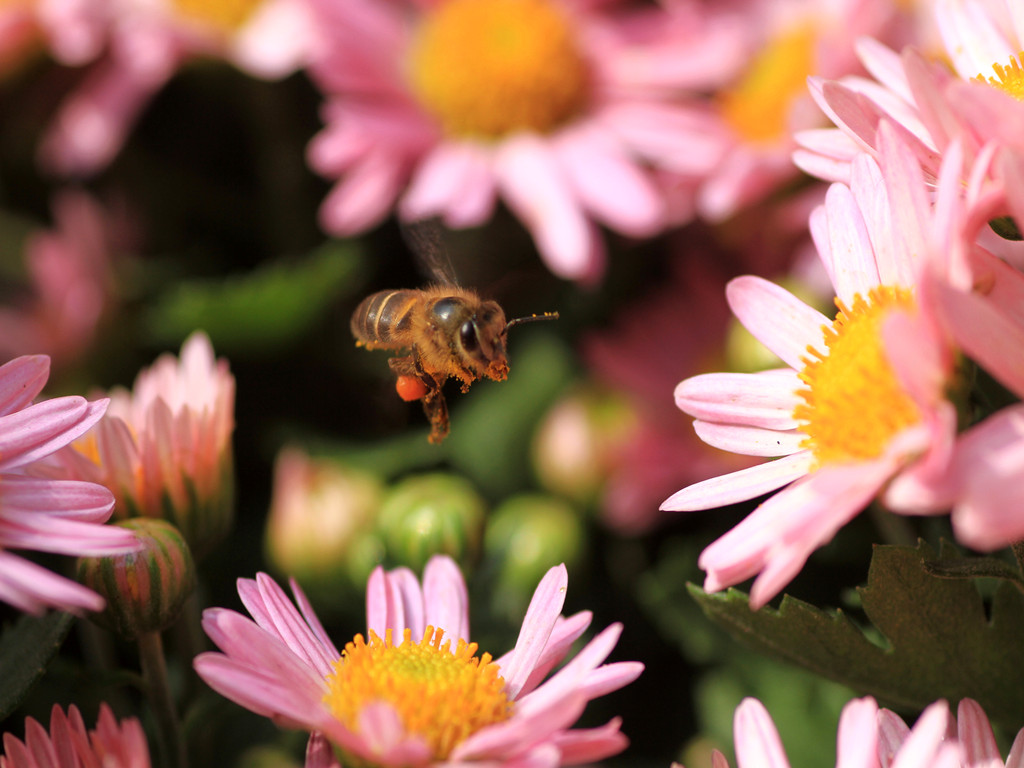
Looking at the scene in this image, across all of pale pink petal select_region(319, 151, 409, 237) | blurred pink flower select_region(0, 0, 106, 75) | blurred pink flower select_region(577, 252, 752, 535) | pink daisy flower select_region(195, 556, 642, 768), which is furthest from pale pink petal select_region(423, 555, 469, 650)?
blurred pink flower select_region(0, 0, 106, 75)

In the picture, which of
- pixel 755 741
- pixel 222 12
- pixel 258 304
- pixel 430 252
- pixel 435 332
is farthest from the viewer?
pixel 222 12

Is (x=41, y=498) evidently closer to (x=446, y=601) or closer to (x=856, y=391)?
(x=446, y=601)

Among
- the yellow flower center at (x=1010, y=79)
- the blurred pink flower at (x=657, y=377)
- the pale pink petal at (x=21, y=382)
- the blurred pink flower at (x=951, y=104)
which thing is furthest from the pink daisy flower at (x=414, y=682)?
the blurred pink flower at (x=657, y=377)

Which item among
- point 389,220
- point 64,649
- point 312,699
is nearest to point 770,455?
point 312,699

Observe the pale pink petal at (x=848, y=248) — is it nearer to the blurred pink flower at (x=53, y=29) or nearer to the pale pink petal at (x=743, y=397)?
the pale pink petal at (x=743, y=397)

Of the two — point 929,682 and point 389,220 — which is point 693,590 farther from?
point 389,220

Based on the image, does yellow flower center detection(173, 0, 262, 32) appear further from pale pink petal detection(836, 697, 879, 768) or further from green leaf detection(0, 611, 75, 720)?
pale pink petal detection(836, 697, 879, 768)

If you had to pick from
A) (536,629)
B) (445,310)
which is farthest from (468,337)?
(536,629)
